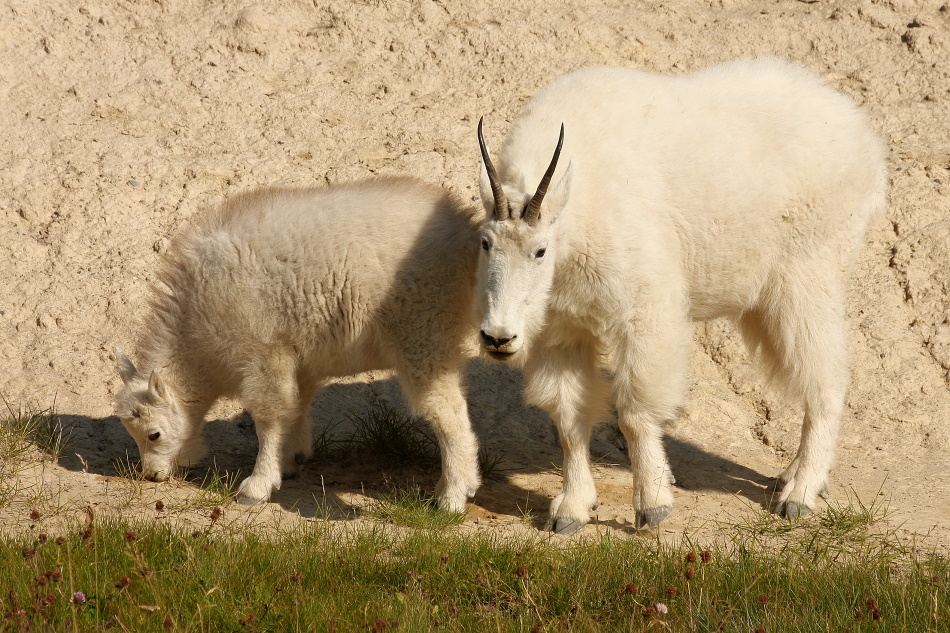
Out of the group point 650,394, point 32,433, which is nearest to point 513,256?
point 650,394

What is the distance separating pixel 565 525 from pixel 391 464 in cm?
145

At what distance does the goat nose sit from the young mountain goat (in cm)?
79

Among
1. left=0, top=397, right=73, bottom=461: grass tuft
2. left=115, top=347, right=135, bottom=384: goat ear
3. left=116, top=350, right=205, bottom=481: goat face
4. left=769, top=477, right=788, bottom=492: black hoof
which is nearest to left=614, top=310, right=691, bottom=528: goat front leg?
left=769, top=477, right=788, bottom=492: black hoof

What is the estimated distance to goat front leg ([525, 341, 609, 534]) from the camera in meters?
5.79

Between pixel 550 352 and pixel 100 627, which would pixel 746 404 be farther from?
pixel 100 627

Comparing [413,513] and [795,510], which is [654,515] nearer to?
[795,510]

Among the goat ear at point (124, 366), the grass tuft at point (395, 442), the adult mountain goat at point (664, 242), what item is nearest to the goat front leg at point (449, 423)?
the adult mountain goat at point (664, 242)

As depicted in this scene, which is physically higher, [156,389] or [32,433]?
[156,389]

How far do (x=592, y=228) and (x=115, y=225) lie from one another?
4.61 meters

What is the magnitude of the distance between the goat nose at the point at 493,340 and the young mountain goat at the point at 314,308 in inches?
31.0

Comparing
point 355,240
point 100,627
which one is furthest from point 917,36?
point 100,627

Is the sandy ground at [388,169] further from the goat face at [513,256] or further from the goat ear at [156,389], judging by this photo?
the goat face at [513,256]

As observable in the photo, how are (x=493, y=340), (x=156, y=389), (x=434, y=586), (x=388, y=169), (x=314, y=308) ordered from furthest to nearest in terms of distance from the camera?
(x=388, y=169) < (x=156, y=389) < (x=314, y=308) < (x=493, y=340) < (x=434, y=586)

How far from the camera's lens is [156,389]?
20.0 ft
